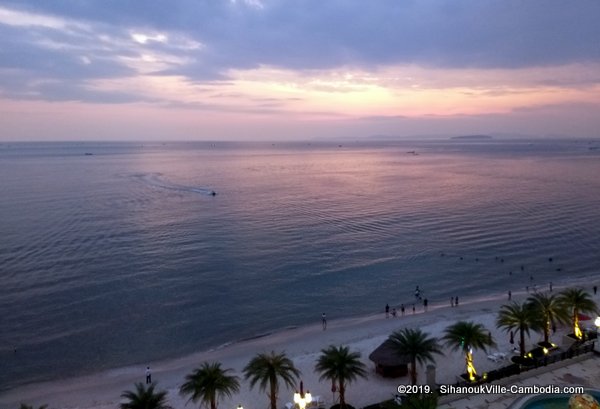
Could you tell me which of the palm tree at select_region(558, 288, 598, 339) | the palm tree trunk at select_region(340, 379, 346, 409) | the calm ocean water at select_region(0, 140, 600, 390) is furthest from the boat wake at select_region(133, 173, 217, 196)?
the palm tree trunk at select_region(340, 379, 346, 409)

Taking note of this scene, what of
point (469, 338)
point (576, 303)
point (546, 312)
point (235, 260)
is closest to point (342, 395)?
point (469, 338)

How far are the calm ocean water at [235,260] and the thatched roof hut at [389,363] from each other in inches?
500

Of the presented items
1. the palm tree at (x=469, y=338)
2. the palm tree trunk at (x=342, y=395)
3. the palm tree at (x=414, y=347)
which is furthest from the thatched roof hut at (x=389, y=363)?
the palm tree trunk at (x=342, y=395)

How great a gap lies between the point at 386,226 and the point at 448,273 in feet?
72.5

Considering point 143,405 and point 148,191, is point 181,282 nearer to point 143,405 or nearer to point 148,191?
point 143,405

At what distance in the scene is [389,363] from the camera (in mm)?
29141

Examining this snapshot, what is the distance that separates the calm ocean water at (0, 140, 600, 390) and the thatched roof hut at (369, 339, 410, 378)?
12.7m

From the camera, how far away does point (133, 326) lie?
1577 inches

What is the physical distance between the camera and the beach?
93.9ft

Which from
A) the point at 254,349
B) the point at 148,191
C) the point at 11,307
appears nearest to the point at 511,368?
the point at 254,349

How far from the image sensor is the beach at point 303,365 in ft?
93.9

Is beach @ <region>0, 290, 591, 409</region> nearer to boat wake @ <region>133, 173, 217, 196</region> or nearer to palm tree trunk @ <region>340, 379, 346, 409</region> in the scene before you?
palm tree trunk @ <region>340, 379, 346, 409</region>

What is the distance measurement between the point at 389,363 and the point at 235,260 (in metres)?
31.7

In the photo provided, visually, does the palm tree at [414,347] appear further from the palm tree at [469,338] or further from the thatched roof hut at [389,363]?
the thatched roof hut at [389,363]
